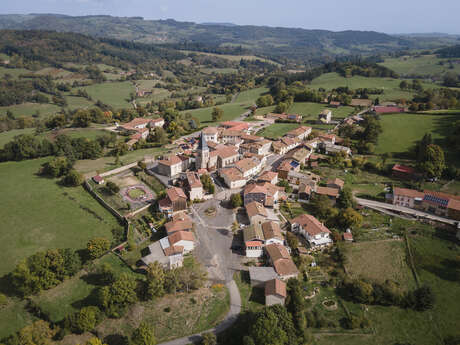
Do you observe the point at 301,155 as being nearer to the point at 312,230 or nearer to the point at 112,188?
the point at 312,230

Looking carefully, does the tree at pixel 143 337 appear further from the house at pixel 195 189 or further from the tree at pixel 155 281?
the house at pixel 195 189

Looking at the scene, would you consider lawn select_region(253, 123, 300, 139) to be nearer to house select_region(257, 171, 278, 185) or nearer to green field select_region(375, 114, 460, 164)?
green field select_region(375, 114, 460, 164)

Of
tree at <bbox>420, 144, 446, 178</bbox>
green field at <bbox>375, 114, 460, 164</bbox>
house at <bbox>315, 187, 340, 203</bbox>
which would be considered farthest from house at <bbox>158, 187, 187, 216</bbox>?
green field at <bbox>375, 114, 460, 164</bbox>

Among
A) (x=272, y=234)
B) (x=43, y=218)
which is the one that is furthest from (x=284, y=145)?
(x=43, y=218)

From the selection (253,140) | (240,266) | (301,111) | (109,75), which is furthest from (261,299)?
(109,75)

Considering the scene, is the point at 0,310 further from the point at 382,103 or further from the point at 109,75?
the point at 109,75

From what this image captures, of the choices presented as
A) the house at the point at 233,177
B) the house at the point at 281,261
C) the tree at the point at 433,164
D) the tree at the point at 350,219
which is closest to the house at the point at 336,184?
the tree at the point at 350,219
